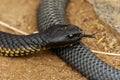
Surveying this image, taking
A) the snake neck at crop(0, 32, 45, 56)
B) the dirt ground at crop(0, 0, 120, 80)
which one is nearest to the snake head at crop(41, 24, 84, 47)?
the snake neck at crop(0, 32, 45, 56)

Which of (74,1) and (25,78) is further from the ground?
(74,1)

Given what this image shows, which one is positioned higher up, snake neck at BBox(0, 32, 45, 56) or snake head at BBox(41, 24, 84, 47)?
snake head at BBox(41, 24, 84, 47)

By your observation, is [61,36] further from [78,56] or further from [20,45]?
[20,45]

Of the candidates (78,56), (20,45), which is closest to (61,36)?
(78,56)

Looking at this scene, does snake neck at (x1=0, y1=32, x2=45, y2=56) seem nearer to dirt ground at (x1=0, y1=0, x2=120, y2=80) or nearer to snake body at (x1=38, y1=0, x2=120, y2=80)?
dirt ground at (x1=0, y1=0, x2=120, y2=80)

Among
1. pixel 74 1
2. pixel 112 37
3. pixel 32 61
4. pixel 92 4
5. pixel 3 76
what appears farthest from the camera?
pixel 74 1

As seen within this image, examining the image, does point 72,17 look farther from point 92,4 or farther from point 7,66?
point 7,66

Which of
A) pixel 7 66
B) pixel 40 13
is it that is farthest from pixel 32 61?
pixel 40 13
